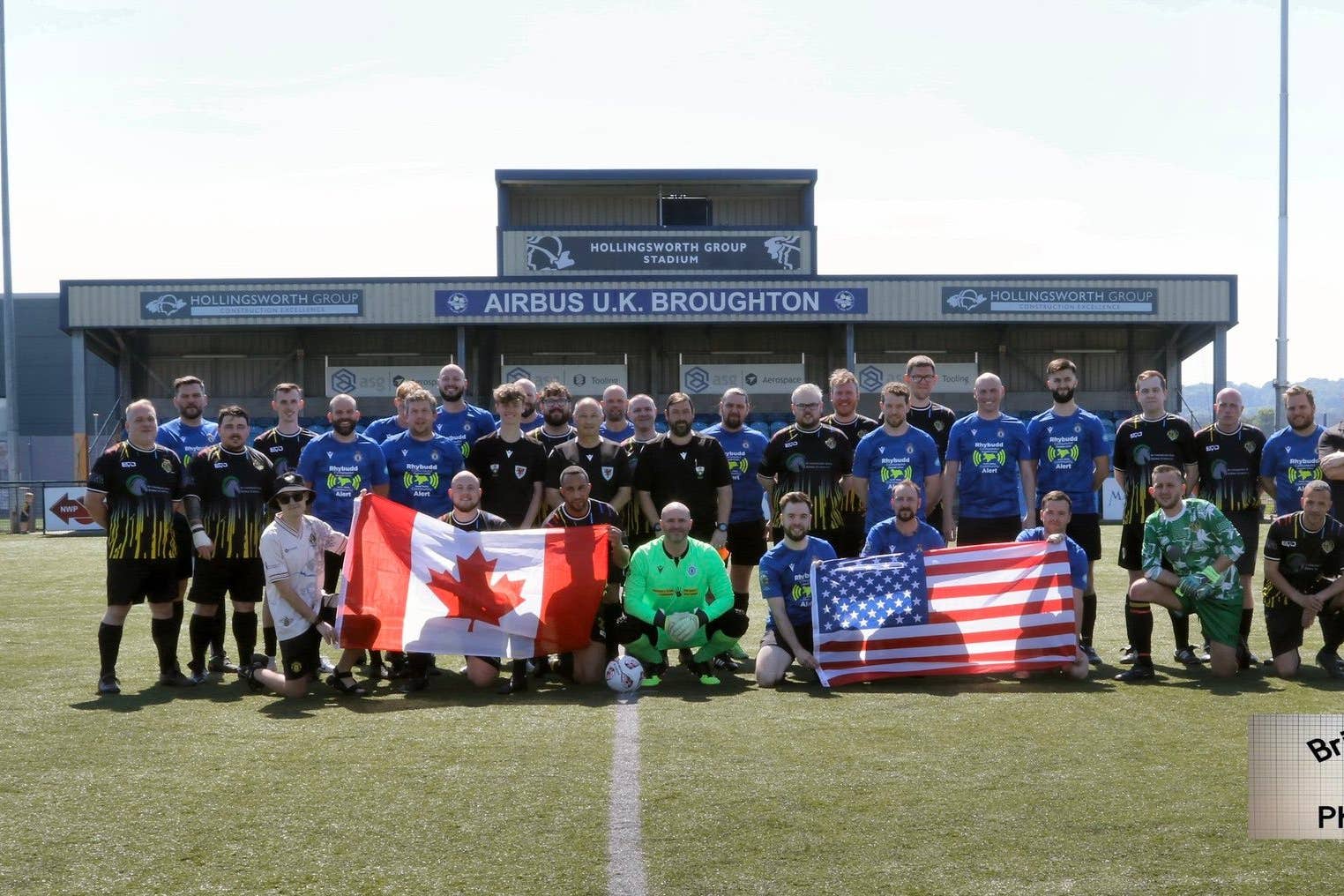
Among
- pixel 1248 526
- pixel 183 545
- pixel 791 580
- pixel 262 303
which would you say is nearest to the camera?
pixel 791 580

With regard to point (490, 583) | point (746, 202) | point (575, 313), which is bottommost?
point (490, 583)

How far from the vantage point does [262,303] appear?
3122 cm

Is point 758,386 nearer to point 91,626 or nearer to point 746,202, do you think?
point 746,202

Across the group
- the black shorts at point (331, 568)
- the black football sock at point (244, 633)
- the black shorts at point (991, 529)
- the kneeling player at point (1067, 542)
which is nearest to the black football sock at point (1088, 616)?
the kneeling player at point (1067, 542)

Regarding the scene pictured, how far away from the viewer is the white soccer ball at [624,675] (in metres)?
7.80

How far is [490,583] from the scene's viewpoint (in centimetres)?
835

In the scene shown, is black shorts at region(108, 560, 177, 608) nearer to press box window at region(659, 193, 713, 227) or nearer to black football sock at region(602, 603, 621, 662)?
black football sock at region(602, 603, 621, 662)

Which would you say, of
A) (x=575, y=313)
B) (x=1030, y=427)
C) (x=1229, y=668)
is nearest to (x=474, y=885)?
(x=1229, y=668)

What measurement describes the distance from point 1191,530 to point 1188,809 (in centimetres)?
361

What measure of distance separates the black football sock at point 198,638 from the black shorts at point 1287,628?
7241 mm

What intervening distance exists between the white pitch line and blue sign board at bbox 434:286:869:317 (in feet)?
79.3

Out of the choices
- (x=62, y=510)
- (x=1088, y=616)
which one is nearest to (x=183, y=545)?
(x=1088, y=616)

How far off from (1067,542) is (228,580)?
5.78m

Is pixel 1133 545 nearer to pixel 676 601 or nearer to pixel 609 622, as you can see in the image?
pixel 676 601
